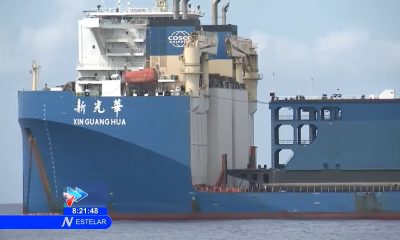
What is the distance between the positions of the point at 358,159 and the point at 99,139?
13027mm

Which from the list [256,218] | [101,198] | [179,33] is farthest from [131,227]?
[179,33]

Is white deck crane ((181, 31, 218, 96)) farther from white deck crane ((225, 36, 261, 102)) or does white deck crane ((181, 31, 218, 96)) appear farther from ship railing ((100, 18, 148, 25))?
white deck crane ((225, 36, 261, 102))

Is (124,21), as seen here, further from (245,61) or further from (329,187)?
(329,187)

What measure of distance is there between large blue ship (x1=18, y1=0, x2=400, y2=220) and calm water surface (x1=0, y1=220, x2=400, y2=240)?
1051 millimetres

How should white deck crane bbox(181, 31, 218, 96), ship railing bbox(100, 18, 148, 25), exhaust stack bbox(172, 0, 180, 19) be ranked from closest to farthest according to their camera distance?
white deck crane bbox(181, 31, 218, 96) < ship railing bbox(100, 18, 148, 25) < exhaust stack bbox(172, 0, 180, 19)

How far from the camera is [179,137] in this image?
6650cm

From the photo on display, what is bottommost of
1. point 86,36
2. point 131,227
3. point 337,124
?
point 131,227

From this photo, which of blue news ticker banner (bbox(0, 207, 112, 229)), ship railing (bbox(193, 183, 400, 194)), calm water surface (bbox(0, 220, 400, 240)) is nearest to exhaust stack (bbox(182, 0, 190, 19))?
ship railing (bbox(193, 183, 400, 194))

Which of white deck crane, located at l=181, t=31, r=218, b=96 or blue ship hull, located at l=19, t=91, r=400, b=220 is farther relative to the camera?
white deck crane, located at l=181, t=31, r=218, b=96

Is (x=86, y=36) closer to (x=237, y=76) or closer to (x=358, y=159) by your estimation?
(x=237, y=76)

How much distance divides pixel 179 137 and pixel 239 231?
648 centimetres

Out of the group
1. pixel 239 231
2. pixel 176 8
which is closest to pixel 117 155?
pixel 239 231

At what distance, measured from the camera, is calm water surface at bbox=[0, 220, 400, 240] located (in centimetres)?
5962

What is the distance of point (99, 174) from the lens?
217 feet
